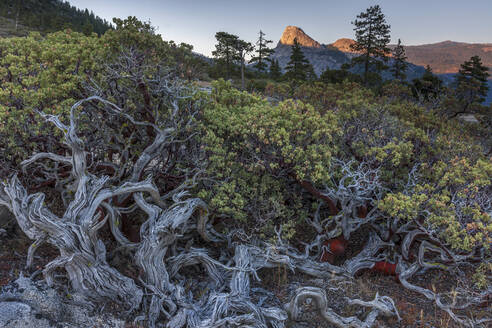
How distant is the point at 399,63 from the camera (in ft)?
186

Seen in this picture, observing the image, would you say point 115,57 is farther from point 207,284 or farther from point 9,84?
point 207,284

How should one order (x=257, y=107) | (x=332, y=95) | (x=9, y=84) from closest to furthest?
(x=9, y=84), (x=257, y=107), (x=332, y=95)

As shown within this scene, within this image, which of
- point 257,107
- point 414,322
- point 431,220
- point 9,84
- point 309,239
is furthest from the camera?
point 309,239

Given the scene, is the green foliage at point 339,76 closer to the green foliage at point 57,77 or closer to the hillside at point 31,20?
the green foliage at point 57,77

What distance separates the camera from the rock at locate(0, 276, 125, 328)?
6.74m

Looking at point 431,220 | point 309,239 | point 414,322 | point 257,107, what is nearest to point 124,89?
point 257,107

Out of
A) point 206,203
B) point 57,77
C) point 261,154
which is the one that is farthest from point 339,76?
point 57,77

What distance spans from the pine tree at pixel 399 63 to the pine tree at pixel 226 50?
30801 millimetres

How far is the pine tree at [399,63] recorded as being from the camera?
5464 centimetres

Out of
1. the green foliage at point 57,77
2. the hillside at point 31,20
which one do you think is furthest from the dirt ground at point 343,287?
the hillside at point 31,20

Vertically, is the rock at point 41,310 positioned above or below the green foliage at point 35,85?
below

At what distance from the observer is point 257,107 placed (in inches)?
483

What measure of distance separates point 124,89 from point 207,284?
7918 mm

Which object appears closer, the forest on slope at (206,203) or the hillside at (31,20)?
the forest on slope at (206,203)
